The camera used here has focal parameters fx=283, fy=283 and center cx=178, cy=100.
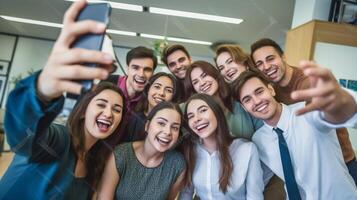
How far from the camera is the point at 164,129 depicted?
4.53 ft

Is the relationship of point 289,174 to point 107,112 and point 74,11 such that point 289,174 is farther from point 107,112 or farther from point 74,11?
point 74,11

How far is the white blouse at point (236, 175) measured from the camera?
1.44m

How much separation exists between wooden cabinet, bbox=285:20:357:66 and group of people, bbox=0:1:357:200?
2.31 feet

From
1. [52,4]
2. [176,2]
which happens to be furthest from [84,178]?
[52,4]

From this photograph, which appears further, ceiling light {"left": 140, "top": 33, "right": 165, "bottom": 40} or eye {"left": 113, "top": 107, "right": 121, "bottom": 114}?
ceiling light {"left": 140, "top": 33, "right": 165, "bottom": 40}

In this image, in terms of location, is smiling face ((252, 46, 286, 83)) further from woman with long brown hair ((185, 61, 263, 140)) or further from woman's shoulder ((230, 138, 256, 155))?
woman's shoulder ((230, 138, 256, 155))

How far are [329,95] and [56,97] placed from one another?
1.88ft

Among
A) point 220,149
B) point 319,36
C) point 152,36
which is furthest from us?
point 152,36

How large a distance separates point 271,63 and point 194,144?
714 millimetres

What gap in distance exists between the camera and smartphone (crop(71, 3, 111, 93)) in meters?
0.45

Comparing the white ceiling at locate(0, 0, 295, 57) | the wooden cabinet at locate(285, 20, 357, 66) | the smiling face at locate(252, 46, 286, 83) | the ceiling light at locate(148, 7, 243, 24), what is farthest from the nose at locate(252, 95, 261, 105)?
the ceiling light at locate(148, 7, 243, 24)

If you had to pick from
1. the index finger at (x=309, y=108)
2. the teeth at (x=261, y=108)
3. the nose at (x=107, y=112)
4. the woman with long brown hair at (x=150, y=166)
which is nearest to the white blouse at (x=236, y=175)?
the woman with long brown hair at (x=150, y=166)

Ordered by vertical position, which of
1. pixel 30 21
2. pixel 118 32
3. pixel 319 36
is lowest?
pixel 319 36

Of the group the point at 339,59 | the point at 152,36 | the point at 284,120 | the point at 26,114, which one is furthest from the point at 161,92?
the point at 152,36
